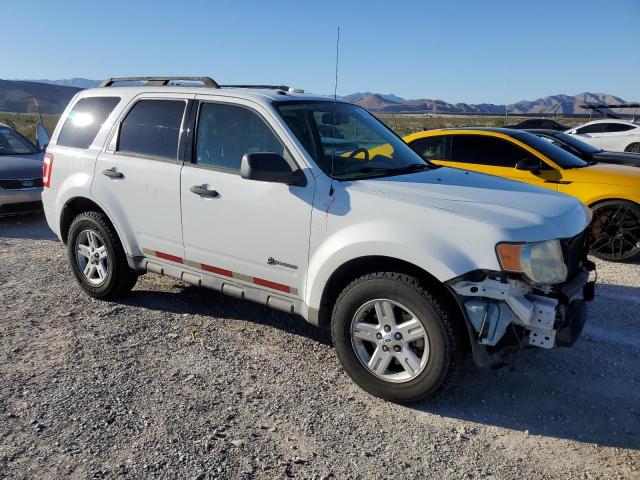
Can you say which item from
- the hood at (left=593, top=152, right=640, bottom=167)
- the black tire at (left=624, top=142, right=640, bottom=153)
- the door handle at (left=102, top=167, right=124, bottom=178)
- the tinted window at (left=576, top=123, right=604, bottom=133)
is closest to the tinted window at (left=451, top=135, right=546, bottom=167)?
the hood at (left=593, top=152, right=640, bottom=167)

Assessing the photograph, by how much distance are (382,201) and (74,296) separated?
11.3ft

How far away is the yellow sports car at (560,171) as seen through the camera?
6711mm

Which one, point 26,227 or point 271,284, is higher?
point 271,284

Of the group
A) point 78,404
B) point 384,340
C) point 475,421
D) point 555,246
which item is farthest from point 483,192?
point 78,404

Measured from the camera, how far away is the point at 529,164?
6.92 metres

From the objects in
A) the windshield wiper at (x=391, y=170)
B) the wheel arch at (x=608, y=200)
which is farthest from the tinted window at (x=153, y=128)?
the wheel arch at (x=608, y=200)

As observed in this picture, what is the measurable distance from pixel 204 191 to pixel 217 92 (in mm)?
803

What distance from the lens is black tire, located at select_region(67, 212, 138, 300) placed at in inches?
194

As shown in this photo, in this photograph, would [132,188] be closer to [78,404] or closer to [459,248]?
[78,404]

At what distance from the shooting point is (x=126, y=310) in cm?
505

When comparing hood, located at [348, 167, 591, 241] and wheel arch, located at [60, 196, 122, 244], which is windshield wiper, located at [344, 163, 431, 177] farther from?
wheel arch, located at [60, 196, 122, 244]

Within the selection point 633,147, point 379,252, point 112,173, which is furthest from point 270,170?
point 633,147

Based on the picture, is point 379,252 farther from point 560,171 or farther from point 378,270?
point 560,171

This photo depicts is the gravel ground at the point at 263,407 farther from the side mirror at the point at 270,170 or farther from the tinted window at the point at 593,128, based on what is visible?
the tinted window at the point at 593,128
